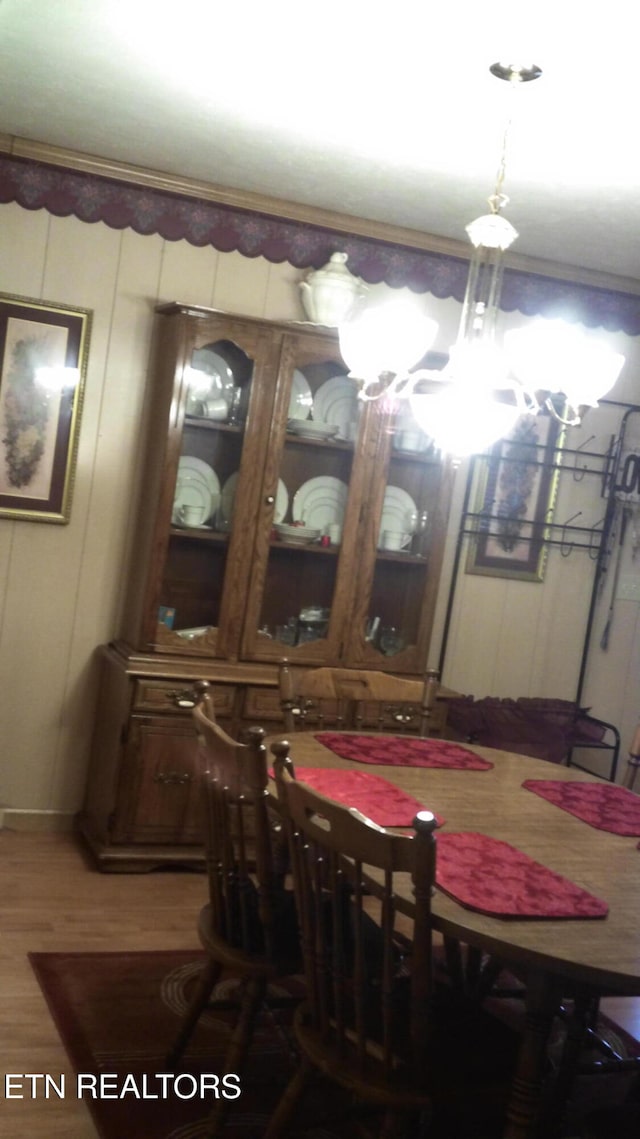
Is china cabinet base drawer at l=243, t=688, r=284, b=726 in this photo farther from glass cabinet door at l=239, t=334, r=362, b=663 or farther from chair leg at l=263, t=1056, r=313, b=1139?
chair leg at l=263, t=1056, r=313, b=1139

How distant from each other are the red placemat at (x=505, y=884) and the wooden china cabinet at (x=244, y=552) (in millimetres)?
1742

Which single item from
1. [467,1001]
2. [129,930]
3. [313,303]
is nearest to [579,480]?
[313,303]

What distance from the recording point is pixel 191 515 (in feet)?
12.6

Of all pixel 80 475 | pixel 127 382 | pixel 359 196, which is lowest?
pixel 80 475

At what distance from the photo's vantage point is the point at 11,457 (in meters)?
3.87

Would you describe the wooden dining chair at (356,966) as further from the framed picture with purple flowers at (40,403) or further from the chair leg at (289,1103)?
the framed picture with purple flowers at (40,403)

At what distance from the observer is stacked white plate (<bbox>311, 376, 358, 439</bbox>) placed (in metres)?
3.98

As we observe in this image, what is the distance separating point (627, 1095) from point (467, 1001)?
2.56 feet

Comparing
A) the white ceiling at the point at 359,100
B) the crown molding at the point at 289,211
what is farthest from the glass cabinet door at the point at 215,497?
the white ceiling at the point at 359,100

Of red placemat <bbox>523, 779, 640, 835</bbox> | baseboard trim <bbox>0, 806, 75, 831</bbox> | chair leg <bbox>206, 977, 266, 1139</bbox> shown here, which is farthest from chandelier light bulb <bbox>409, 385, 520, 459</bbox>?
baseboard trim <bbox>0, 806, 75, 831</bbox>

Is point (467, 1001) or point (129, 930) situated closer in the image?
point (467, 1001)

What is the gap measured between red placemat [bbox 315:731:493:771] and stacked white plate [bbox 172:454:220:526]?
1140 mm

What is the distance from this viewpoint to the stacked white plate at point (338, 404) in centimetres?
398

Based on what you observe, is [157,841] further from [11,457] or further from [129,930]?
[11,457]
